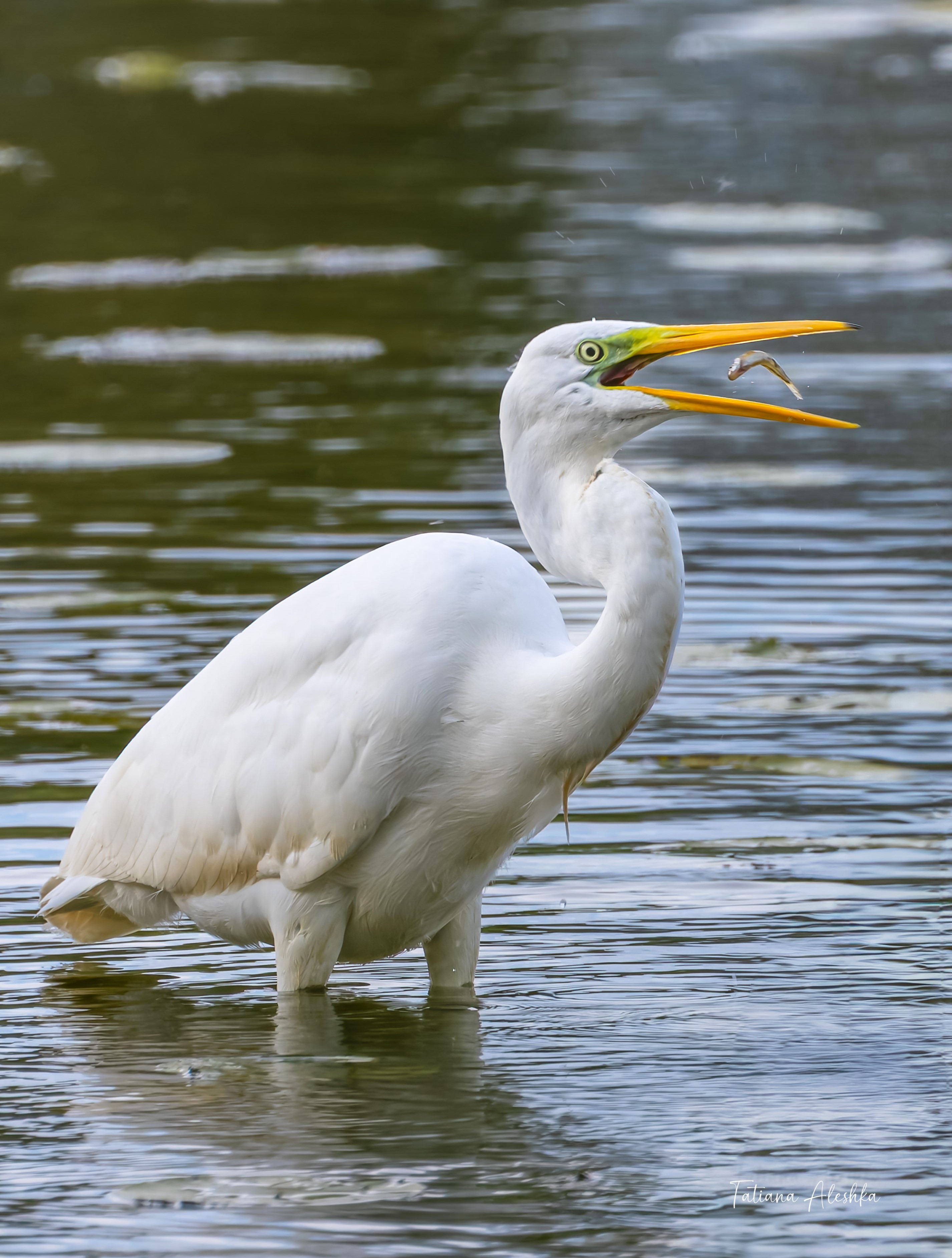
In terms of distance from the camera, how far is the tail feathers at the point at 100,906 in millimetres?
5402

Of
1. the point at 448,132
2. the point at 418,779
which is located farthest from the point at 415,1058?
the point at 448,132

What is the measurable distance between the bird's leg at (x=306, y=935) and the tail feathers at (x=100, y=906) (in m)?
0.40

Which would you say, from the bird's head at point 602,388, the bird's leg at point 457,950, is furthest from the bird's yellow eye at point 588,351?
the bird's leg at point 457,950

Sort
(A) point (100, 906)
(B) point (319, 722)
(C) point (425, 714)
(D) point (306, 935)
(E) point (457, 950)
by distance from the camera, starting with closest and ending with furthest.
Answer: (C) point (425, 714) < (B) point (319, 722) < (D) point (306, 935) < (E) point (457, 950) < (A) point (100, 906)

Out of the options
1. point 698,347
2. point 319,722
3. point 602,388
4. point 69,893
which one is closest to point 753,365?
point 698,347

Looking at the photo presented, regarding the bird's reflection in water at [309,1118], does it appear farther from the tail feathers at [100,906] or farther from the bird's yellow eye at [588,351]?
the bird's yellow eye at [588,351]

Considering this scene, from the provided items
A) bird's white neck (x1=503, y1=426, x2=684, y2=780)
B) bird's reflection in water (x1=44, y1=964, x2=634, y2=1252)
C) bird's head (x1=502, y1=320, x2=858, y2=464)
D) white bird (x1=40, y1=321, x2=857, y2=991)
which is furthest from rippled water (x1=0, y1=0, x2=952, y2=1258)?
bird's head (x1=502, y1=320, x2=858, y2=464)

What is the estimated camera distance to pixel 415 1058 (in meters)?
5.01

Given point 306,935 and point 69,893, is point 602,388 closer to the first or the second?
point 306,935

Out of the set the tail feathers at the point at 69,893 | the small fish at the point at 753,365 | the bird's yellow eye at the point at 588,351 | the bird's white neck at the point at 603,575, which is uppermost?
the bird's yellow eye at the point at 588,351

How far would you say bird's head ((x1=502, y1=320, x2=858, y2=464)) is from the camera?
15.0ft

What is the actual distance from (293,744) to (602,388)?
1.04 metres

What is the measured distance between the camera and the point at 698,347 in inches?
181

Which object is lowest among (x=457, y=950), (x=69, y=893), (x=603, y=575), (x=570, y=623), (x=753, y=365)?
(x=570, y=623)
